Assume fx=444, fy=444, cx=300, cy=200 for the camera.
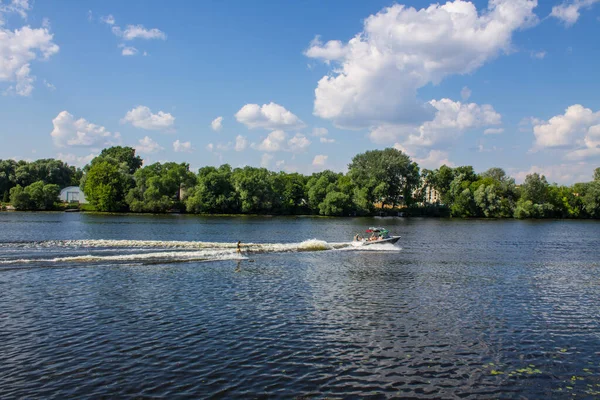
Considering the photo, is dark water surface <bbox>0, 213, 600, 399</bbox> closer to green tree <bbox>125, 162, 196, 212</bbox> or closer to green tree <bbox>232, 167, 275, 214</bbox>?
green tree <bbox>125, 162, 196, 212</bbox>

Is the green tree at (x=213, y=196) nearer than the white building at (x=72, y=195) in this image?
Yes

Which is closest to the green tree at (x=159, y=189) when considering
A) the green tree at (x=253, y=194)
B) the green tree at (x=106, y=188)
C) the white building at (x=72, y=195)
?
the green tree at (x=106, y=188)

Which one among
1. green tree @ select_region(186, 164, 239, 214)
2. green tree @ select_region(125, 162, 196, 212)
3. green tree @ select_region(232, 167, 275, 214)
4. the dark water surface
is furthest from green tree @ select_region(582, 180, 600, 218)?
green tree @ select_region(125, 162, 196, 212)

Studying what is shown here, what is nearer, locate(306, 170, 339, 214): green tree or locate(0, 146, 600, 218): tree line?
locate(0, 146, 600, 218): tree line

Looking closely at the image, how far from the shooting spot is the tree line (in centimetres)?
13838

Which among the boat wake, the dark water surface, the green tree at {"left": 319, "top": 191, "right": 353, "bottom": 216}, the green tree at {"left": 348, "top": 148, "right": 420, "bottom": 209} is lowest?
the dark water surface

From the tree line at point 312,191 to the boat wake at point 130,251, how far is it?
88.2m

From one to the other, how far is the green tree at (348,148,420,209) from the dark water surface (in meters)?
115

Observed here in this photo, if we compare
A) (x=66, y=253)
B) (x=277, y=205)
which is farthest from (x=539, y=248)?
(x=277, y=205)

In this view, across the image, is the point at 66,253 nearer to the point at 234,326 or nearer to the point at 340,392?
the point at 234,326

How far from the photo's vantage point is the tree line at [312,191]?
138375mm

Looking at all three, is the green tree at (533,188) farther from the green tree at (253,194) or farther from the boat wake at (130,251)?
the boat wake at (130,251)

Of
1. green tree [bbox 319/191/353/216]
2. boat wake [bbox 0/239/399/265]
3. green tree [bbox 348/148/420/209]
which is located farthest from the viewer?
green tree [bbox 348/148/420/209]

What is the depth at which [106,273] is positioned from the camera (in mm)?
32906
